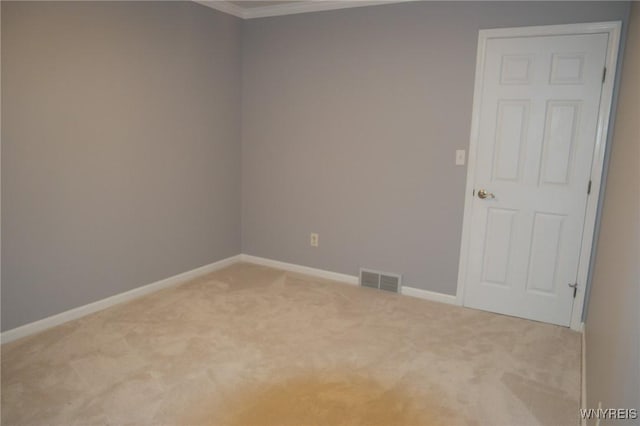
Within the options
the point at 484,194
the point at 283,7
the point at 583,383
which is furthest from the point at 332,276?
the point at 283,7

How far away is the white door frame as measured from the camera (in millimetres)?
2791

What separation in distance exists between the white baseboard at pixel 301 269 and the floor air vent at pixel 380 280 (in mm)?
100

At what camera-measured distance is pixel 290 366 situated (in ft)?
8.16

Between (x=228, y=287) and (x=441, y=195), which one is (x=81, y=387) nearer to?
(x=228, y=287)

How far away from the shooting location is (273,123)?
13.6 ft

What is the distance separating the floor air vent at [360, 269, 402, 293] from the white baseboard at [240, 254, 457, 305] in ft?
0.22

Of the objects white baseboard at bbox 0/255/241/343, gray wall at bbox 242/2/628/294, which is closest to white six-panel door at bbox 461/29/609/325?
gray wall at bbox 242/2/628/294

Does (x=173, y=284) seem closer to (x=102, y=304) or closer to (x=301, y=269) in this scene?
(x=102, y=304)

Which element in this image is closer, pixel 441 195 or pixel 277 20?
pixel 441 195

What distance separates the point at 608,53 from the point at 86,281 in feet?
12.8

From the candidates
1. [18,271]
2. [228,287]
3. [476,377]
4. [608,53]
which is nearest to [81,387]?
[18,271]

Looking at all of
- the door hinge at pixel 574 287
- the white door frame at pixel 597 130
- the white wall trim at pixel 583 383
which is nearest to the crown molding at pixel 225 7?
the white door frame at pixel 597 130

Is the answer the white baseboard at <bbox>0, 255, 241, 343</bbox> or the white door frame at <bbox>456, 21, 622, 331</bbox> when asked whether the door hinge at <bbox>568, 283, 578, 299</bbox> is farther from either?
the white baseboard at <bbox>0, 255, 241, 343</bbox>

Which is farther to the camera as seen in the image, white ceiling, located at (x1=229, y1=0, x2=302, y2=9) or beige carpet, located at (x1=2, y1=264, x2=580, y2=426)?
white ceiling, located at (x1=229, y1=0, x2=302, y2=9)
